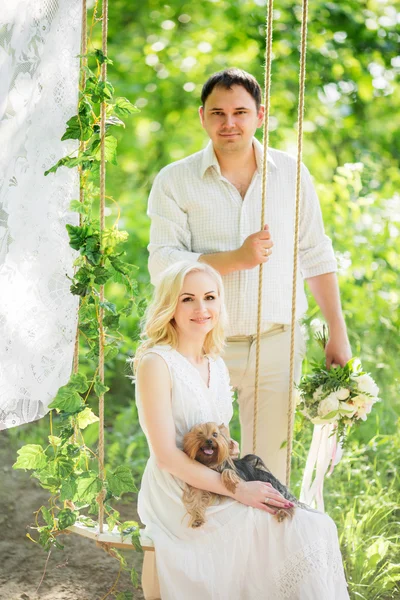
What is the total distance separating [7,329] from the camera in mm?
2096

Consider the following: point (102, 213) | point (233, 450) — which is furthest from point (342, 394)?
point (102, 213)

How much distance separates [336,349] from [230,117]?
0.86 metres

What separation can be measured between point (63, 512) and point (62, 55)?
1235 millimetres

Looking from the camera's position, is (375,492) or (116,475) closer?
(116,475)

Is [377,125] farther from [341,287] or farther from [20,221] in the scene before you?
[20,221]

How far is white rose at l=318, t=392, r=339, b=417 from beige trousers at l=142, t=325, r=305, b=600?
172 millimetres

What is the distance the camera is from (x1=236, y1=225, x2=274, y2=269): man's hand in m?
2.54

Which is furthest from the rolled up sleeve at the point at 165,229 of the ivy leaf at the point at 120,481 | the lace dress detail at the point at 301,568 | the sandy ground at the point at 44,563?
the sandy ground at the point at 44,563

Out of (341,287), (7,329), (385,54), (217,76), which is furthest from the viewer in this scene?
(385,54)

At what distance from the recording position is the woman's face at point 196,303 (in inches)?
94.9

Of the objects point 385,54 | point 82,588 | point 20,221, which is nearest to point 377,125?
point 385,54

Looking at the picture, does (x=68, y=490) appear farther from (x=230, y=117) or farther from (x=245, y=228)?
(x=230, y=117)

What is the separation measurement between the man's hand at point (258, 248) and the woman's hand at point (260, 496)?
2.19ft

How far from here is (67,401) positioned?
7.38 ft
